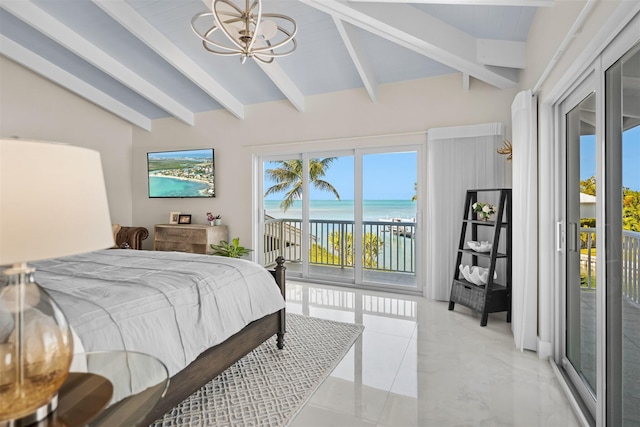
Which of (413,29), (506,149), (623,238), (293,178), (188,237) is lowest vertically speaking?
(188,237)

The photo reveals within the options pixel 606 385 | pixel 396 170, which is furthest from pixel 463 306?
pixel 606 385

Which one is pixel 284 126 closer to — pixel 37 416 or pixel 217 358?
pixel 217 358

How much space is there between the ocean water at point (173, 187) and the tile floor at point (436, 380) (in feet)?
11.1

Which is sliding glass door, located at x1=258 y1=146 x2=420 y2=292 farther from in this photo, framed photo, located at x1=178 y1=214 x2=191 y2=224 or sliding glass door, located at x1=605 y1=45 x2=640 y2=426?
sliding glass door, located at x1=605 y1=45 x2=640 y2=426

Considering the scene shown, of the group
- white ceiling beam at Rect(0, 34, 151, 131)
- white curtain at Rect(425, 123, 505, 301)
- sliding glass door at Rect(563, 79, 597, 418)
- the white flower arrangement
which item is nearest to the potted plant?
white ceiling beam at Rect(0, 34, 151, 131)

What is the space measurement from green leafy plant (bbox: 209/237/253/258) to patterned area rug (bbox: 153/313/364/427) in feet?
7.20

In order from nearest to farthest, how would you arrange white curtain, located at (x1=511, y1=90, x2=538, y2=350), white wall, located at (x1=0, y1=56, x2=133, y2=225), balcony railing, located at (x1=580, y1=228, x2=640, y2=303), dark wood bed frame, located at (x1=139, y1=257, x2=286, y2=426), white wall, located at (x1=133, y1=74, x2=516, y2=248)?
balcony railing, located at (x1=580, y1=228, x2=640, y2=303)
dark wood bed frame, located at (x1=139, y1=257, x2=286, y2=426)
white curtain, located at (x1=511, y1=90, x2=538, y2=350)
white wall, located at (x1=133, y1=74, x2=516, y2=248)
white wall, located at (x1=0, y1=56, x2=133, y2=225)

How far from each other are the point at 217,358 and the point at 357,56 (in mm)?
3099

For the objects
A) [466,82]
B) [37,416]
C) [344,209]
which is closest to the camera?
[37,416]

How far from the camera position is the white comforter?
4.81 feet

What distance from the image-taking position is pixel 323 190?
4805 millimetres

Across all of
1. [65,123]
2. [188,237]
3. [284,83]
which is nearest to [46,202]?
[284,83]

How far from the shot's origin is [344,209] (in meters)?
4.70

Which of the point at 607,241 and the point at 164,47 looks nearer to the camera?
the point at 607,241
